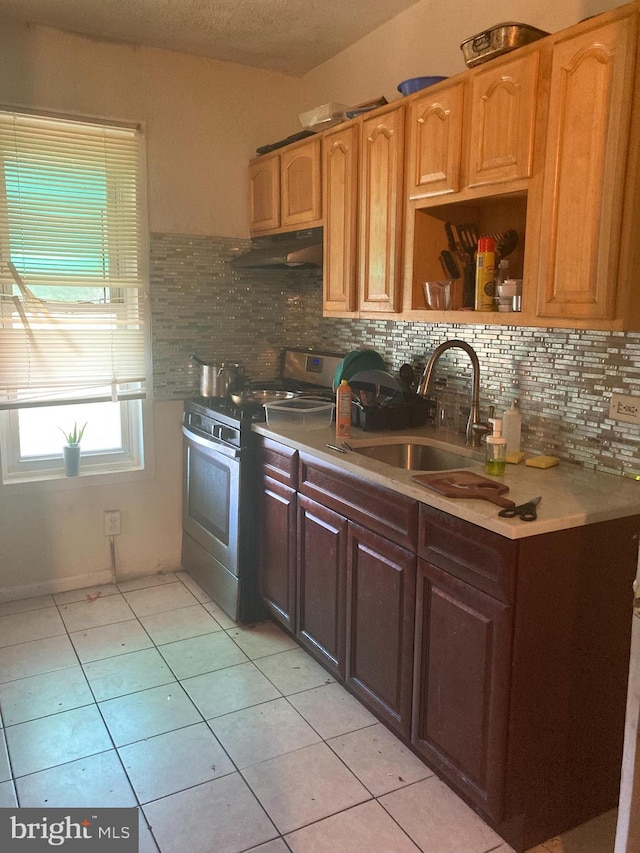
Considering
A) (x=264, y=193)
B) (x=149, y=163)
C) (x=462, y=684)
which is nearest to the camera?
(x=462, y=684)

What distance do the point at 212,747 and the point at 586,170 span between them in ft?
6.79

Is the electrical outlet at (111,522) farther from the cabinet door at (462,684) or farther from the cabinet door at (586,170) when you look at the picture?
the cabinet door at (586,170)

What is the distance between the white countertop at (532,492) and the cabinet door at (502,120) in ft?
2.96

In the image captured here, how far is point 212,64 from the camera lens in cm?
339

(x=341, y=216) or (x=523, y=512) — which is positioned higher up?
(x=341, y=216)

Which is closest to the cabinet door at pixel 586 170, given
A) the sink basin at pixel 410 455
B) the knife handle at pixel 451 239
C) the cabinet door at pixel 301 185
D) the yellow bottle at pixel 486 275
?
the yellow bottle at pixel 486 275

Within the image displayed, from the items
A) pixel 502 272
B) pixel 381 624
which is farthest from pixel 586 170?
pixel 381 624

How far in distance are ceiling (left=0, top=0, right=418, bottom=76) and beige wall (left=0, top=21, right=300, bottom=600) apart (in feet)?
0.35

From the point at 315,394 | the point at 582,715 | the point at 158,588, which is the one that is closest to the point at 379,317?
the point at 315,394

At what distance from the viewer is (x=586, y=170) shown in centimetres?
181

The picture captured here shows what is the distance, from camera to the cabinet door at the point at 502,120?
1961mm

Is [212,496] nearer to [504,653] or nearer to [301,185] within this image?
[301,185]

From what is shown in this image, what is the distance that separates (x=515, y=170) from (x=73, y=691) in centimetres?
236

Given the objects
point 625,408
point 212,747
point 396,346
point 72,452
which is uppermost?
point 396,346
